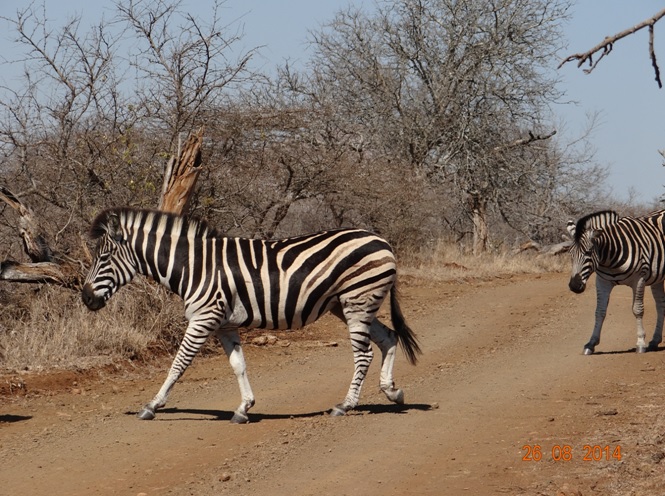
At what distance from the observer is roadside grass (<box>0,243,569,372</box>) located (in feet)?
38.1

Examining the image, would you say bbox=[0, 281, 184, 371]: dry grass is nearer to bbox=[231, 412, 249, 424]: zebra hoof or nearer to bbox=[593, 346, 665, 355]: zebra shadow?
bbox=[231, 412, 249, 424]: zebra hoof

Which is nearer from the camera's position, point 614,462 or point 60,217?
point 614,462

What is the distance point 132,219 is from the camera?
9.39 metres

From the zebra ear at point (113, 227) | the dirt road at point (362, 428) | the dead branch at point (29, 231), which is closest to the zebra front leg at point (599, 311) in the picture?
the dirt road at point (362, 428)

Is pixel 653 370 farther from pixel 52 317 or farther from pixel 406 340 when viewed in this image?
pixel 52 317

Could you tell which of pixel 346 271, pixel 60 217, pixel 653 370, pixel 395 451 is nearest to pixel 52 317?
pixel 60 217

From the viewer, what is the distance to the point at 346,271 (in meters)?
9.05

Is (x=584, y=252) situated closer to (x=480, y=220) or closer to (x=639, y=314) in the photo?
(x=639, y=314)

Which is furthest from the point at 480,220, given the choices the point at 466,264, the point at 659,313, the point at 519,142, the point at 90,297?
the point at 90,297

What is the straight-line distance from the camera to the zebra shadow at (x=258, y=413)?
8.98 meters

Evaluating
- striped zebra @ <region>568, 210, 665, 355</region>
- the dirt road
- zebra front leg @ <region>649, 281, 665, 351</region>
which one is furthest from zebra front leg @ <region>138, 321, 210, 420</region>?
zebra front leg @ <region>649, 281, 665, 351</region>

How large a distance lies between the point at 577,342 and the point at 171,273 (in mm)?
6691

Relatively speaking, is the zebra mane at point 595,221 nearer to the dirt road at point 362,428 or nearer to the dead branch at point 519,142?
the dirt road at point 362,428

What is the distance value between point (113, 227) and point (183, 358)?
56.2 inches
